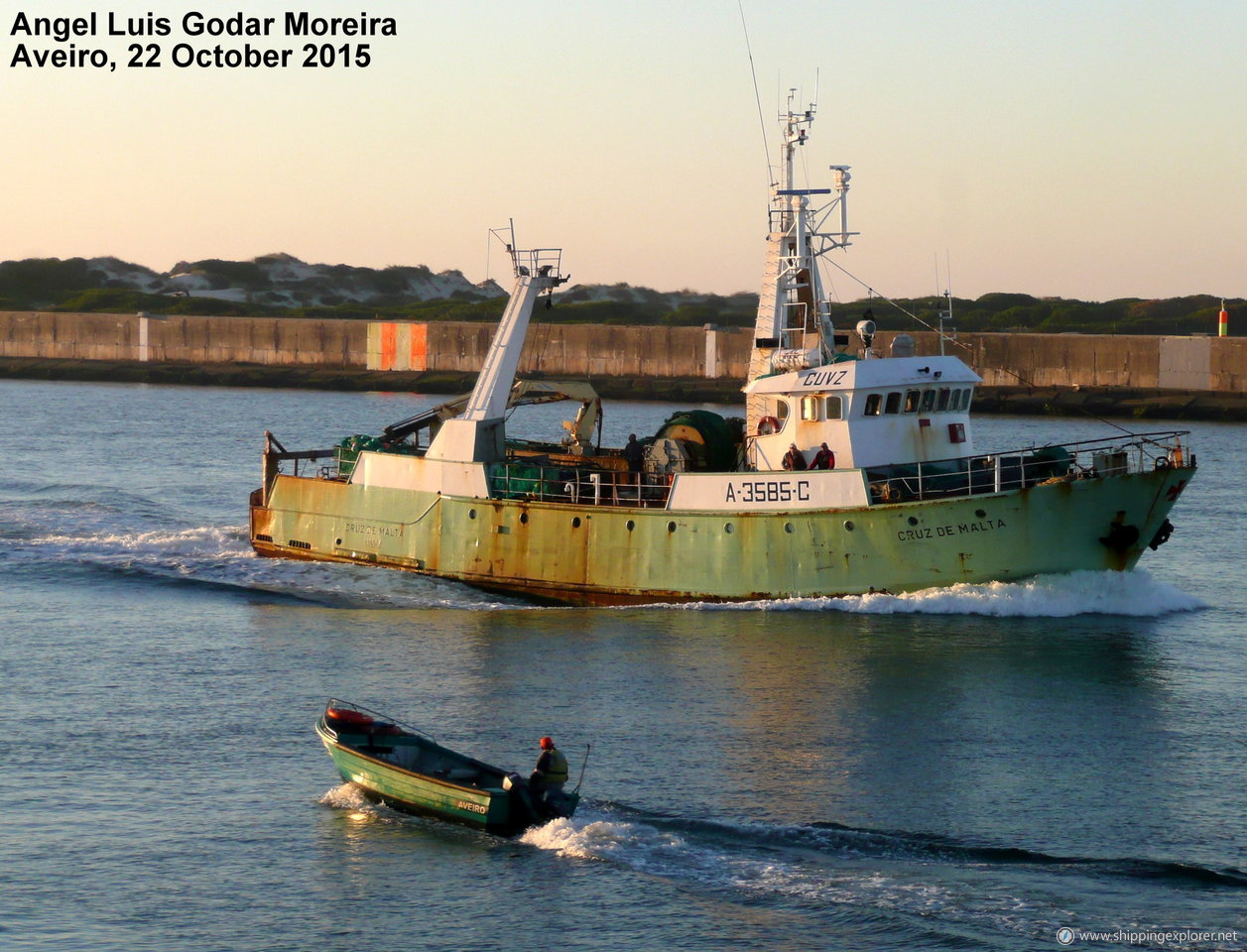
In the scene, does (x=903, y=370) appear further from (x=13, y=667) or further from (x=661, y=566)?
(x=13, y=667)

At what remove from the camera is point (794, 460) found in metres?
30.1

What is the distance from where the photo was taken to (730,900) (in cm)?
1683

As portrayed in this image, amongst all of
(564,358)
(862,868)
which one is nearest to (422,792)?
(862,868)

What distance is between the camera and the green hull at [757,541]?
93.4 feet

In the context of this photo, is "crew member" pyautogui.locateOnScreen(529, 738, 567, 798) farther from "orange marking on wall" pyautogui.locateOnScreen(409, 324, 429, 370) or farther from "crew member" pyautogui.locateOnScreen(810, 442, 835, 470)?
"orange marking on wall" pyautogui.locateOnScreen(409, 324, 429, 370)

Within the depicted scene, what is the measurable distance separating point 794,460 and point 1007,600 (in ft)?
16.3

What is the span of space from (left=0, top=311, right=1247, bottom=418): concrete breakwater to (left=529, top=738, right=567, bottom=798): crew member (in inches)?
2401

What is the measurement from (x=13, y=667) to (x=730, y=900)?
626 inches

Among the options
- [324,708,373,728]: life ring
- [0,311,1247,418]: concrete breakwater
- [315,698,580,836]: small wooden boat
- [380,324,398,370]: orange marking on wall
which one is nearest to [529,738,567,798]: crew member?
[315,698,580,836]: small wooden boat

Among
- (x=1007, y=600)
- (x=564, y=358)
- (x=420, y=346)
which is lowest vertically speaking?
(x=1007, y=600)

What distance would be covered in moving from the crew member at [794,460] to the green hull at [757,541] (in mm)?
1211

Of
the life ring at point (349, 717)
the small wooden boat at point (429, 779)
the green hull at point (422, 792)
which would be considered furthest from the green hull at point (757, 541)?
the green hull at point (422, 792)

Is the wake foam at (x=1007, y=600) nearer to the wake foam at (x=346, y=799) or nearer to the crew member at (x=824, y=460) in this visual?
the crew member at (x=824, y=460)

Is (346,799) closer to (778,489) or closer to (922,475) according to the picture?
(778,489)
